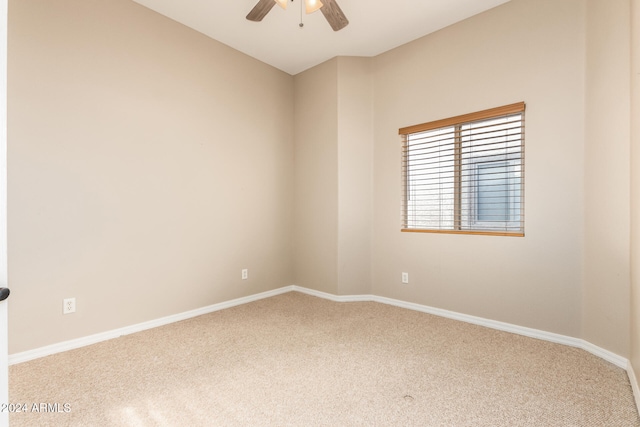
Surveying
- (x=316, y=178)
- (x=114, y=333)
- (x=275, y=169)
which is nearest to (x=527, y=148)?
(x=316, y=178)

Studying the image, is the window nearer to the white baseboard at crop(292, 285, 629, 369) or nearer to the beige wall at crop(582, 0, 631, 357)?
the beige wall at crop(582, 0, 631, 357)

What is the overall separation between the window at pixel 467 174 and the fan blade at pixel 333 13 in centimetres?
127

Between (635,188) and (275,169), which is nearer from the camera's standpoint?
(635,188)

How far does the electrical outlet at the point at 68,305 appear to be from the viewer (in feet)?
7.73

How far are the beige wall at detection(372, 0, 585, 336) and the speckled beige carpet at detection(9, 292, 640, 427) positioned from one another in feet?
1.15

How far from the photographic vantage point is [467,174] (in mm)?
3006

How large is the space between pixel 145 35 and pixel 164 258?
1936 millimetres

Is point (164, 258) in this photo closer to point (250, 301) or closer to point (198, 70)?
point (250, 301)

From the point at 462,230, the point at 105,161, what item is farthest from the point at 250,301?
the point at 462,230

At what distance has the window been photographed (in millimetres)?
2719

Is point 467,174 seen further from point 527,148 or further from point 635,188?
point 635,188

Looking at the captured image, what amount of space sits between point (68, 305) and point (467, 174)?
3.43 meters

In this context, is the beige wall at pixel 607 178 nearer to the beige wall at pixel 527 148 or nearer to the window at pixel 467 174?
the beige wall at pixel 527 148

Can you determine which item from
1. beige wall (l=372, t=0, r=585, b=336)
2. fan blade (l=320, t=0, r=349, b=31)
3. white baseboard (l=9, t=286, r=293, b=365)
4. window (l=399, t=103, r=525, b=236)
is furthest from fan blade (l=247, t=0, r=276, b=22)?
white baseboard (l=9, t=286, r=293, b=365)
